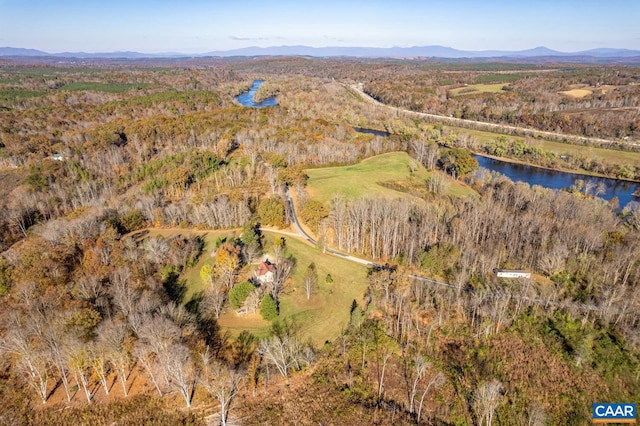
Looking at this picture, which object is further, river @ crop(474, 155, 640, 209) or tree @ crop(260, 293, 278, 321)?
river @ crop(474, 155, 640, 209)

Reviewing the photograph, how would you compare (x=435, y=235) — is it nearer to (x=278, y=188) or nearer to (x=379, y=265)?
(x=379, y=265)

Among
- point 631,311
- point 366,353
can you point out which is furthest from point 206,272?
point 631,311

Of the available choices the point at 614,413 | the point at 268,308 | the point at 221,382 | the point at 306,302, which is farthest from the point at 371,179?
the point at 221,382

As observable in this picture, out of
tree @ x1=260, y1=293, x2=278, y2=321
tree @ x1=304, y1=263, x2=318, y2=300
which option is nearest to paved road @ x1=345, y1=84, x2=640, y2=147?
tree @ x1=304, y1=263, x2=318, y2=300

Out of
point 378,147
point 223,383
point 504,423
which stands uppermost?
point 378,147

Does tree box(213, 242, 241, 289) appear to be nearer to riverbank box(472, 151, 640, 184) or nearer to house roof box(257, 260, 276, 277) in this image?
house roof box(257, 260, 276, 277)

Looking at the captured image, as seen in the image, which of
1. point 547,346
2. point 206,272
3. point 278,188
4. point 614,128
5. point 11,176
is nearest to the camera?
point 547,346
